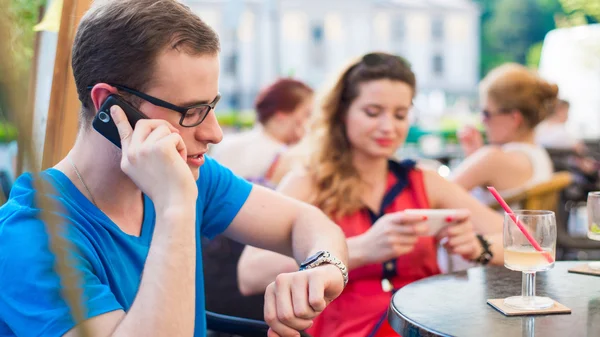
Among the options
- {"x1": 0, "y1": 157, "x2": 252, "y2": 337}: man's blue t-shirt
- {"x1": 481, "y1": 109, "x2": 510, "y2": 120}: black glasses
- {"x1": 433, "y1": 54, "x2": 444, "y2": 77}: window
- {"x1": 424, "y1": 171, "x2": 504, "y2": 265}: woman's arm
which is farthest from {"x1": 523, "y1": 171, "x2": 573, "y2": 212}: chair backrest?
{"x1": 433, "y1": 54, "x2": 444, "y2": 77}: window

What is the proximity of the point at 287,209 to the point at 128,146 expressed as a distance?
1.96 ft

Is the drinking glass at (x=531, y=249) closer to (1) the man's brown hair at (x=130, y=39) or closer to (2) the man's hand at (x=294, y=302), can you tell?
(2) the man's hand at (x=294, y=302)

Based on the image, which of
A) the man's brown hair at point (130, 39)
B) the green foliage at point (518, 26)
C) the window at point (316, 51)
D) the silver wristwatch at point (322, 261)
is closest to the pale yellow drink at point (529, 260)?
the silver wristwatch at point (322, 261)

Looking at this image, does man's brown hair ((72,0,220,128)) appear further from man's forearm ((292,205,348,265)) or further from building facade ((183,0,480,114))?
building facade ((183,0,480,114))

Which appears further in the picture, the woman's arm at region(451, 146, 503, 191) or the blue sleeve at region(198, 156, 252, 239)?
the woman's arm at region(451, 146, 503, 191)

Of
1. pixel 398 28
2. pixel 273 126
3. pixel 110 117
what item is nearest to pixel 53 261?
pixel 110 117

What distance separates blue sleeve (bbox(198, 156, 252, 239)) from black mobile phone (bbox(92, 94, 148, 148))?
41 centimetres

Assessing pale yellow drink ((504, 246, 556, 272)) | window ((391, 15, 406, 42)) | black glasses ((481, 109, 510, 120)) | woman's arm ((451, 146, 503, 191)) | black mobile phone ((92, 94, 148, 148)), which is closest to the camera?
black mobile phone ((92, 94, 148, 148))

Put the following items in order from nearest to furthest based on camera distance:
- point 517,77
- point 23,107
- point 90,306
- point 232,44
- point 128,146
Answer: point 23,107, point 90,306, point 128,146, point 517,77, point 232,44

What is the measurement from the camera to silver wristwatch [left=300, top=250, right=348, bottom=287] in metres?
1.41

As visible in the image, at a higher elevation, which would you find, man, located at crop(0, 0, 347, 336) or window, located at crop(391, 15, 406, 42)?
man, located at crop(0, 0, 347, 336)

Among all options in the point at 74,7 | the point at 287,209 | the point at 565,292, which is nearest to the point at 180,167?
the point at 287,209

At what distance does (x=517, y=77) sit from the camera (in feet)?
11.5

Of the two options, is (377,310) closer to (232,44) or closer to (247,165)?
(247,165)
